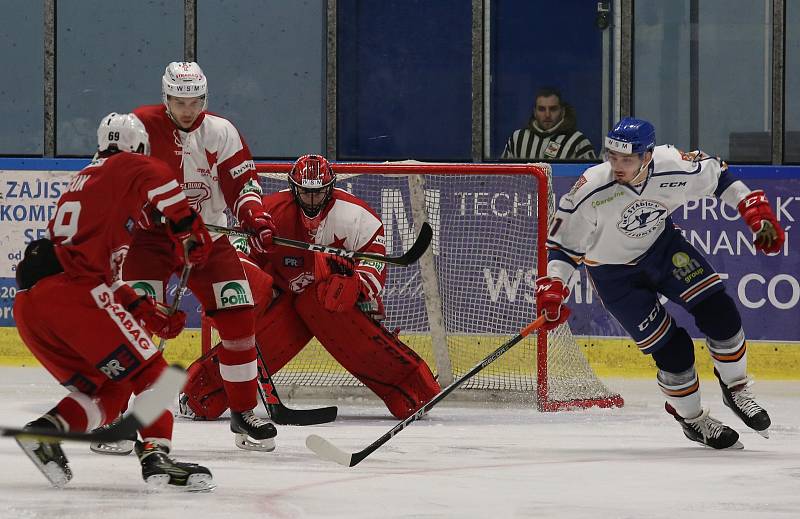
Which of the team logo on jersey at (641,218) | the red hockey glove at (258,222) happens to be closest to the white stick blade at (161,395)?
the red hockey glove at (258,222)

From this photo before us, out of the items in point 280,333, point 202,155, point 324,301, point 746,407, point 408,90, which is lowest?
point 746,407

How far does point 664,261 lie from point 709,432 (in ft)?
1.72

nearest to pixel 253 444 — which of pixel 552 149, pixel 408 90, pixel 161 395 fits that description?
pixel 161 395

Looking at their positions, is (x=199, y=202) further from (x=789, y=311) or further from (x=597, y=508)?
(x=789, y=311)

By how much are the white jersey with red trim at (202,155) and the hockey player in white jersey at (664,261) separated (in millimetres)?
933

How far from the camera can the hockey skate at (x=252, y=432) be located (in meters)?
4.28

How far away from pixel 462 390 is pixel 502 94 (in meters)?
1.92

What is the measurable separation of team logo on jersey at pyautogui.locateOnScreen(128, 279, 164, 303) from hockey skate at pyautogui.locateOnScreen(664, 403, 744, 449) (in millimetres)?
1568

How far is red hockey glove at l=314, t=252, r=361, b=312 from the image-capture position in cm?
510

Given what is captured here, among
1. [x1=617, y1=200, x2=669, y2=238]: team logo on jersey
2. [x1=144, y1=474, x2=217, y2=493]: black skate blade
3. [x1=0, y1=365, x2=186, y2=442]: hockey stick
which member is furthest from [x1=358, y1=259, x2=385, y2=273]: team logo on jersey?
[x1=0, y1=365, x2=186, y2=442]: hockey stick

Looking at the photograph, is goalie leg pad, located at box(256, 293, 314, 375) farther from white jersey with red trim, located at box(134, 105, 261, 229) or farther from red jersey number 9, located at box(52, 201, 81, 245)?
red jersey number 9, located at box(52, 201, 81, 245)

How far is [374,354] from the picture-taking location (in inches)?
208

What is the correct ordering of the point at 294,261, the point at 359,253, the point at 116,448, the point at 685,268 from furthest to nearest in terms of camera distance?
the point at 294,261, the point at 359,253, the point at 685,268, the point at 116,448

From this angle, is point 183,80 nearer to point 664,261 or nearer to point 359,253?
point 359,253
